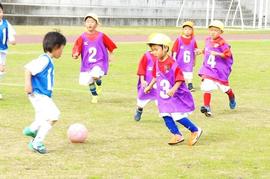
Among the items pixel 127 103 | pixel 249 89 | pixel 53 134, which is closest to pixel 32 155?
pixel 53 134

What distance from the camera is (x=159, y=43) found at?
28.2 feet

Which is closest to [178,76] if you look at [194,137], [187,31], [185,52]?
[194,137]

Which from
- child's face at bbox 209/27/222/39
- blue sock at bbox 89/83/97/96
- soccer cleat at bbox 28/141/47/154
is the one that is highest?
child's face at bbox 209/27/222/39

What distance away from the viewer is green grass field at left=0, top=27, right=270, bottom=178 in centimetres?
737

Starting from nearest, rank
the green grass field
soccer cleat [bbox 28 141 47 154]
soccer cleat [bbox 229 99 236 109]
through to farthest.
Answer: the green grass field, soccer cleat [bbox 28 141 47 154], soccer cleat [bbox 229 99 236 109]

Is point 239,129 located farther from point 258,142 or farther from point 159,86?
point 159,86

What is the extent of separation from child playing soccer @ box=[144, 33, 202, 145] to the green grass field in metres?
0.22

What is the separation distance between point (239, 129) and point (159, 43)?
2358mm

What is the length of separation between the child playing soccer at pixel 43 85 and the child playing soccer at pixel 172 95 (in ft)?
4.47

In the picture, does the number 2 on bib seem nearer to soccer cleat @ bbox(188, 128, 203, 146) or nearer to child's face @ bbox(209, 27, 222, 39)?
child's face @ bbox(209, 27, 222, 39)

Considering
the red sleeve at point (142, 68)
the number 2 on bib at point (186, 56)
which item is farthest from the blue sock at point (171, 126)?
the number 2 on bib at point (186, 56)

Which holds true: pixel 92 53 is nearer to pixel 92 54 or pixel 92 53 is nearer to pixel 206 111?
pixel 92 54

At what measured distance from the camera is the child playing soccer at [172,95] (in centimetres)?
878

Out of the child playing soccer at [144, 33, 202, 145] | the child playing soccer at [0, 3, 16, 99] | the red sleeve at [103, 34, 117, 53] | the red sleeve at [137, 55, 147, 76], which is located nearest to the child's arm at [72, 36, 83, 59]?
the red sleeve at [103, 34, 117, 53]
